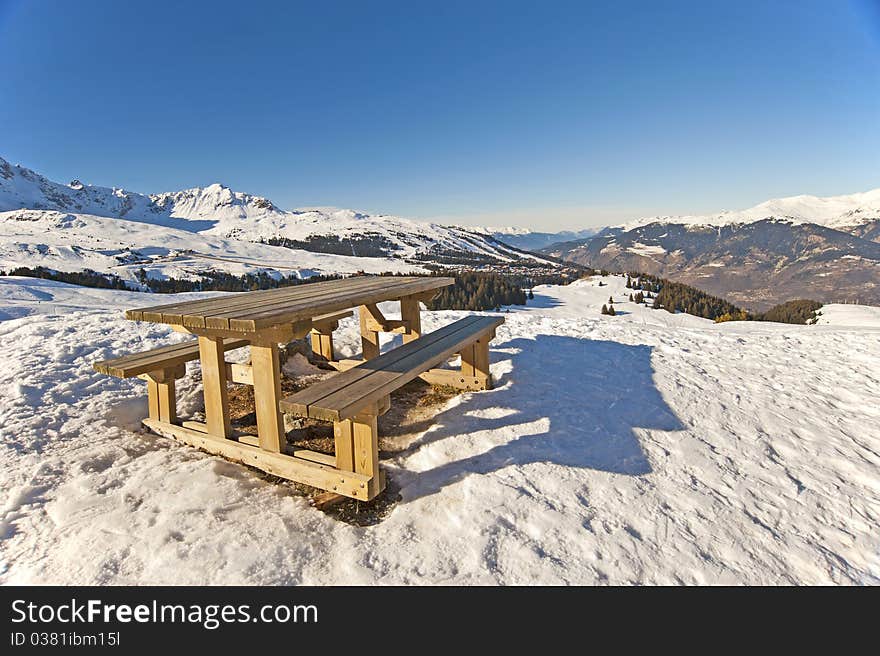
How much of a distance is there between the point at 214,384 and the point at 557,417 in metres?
3.93

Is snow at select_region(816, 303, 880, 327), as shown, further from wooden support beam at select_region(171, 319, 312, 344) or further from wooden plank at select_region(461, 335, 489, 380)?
wooden support beam at select_region(171, 319, 312, 344)

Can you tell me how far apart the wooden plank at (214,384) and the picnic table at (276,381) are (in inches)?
0.4

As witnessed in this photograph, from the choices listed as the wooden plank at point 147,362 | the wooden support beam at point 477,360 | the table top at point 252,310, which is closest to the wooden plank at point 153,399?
the wooden plank at point 147,362

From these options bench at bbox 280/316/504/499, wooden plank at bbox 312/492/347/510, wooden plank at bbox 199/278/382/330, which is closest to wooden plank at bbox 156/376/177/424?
wooden plank at bbox 199/278/382/330

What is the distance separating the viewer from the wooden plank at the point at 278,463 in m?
3.67

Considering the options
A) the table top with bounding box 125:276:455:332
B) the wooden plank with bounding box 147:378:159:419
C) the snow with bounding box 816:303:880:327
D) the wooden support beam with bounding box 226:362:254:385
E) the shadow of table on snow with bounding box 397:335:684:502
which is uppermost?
the table top with bounding box 125:276:455:332

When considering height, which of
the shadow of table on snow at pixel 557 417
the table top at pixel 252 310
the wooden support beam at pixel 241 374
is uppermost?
the table top at pixel 252 310

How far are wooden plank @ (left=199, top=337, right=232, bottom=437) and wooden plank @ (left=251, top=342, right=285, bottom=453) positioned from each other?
1.71ft

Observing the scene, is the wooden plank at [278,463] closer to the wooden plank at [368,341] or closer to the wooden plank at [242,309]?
the wooden plank at [242,309]

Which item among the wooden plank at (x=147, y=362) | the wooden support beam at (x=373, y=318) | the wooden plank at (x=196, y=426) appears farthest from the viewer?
the wooden support beam at (x=373, y=318)

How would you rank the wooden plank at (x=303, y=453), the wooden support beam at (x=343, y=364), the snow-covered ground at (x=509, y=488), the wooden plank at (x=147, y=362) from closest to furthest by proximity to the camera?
the snow-covered ground at (x=509, y=488) < the wooden plank at (x=303, y=453) < the wooden plank at (x=147, y=362) < the wooden support beam at (x=343, y=364)

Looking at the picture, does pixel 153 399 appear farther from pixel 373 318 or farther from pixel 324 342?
pixel 373 318

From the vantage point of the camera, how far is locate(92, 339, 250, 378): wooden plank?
14.8 ft
